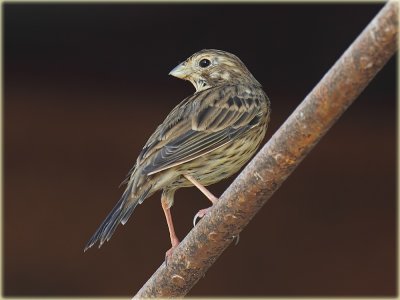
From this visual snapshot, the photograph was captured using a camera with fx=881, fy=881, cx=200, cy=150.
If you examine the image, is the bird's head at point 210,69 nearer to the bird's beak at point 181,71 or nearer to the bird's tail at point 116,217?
the bird's beak at point 181,71

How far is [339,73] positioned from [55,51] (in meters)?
4.93

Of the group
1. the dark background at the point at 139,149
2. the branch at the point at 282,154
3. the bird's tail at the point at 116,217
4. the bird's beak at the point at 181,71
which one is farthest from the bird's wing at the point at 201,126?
the dark background at the point at 139,149

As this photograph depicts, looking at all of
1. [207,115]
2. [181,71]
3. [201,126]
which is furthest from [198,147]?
[181,71]

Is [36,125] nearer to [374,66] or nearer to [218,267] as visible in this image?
[218,267]

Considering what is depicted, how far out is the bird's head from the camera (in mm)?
4793

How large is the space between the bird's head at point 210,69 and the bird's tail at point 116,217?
0.88 meters

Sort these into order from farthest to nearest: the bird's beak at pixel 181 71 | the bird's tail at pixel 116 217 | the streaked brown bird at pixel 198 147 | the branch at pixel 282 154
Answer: the bird's beak at pixel 181 71 < the streaked brown bird at pixel 198 147 < the bird's tail at pixel 116 217 < the branch at pixel 282 154

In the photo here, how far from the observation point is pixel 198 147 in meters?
4.08

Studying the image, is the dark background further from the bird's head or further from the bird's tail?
the bird's tail

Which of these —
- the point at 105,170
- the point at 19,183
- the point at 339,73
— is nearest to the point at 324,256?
the point at 105,170

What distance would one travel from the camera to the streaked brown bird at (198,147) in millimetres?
4039

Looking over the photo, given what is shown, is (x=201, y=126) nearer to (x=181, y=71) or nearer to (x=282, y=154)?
(x=181, y=71)

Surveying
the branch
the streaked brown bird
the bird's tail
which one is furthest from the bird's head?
the branch

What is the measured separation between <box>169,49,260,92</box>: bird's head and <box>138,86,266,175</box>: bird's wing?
8.5 inches
